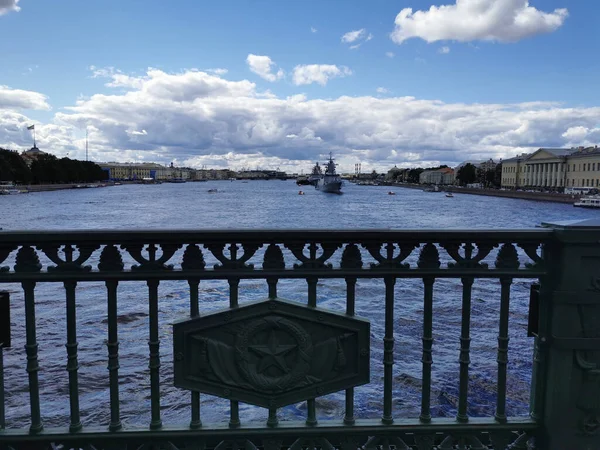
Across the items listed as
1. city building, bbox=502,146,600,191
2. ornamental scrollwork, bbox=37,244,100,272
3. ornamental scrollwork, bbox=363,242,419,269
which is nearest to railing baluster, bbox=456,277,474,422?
ornamental scrollwork, bbox=363,242,419,269

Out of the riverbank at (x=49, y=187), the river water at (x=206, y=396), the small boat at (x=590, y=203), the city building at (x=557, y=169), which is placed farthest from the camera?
the riverbank at (x=49, y=187)

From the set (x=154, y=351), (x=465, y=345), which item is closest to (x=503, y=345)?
(x=465, y=345)

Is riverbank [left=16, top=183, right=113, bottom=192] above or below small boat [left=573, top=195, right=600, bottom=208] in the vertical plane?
below

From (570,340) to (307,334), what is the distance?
5.15 feet

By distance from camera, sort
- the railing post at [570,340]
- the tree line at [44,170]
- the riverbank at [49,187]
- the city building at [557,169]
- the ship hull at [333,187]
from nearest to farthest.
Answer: the railing post at [570,340] → the tree line at [44,170] → the city building at [557,169] → the riverbank at [49,187] → the ship hull at [333,187]

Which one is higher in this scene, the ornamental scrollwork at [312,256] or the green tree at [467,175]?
→ the green tree at [467,175]

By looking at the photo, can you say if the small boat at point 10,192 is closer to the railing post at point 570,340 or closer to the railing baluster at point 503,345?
the railing baluster at point 503,345

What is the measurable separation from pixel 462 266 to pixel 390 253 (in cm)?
47

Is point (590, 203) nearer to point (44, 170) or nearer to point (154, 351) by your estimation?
point (154, 351)

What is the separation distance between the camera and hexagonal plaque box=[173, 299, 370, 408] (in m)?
2.99

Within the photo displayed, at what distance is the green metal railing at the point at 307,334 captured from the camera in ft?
9.51

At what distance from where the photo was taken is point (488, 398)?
26.5ft

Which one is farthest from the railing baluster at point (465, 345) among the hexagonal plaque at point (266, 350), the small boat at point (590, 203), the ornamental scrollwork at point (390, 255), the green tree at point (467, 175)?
the green tree at point (467, 175)

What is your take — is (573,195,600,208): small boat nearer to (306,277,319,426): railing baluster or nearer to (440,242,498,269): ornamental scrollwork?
(440,242,498,269): ornamental scrollwork
